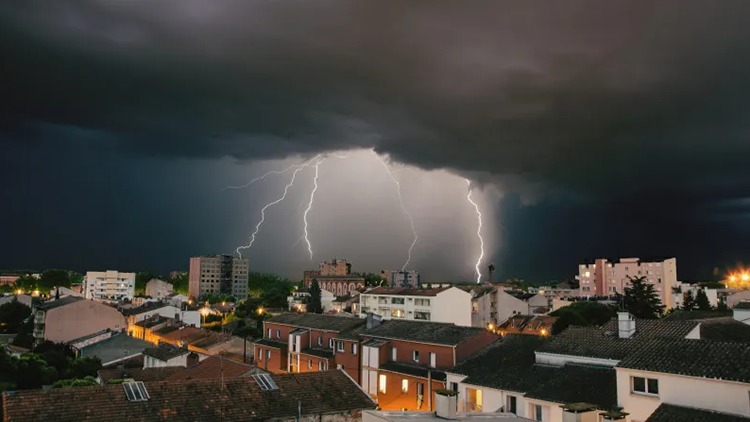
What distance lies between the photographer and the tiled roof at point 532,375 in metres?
23.2

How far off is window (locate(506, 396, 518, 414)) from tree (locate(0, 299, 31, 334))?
81794mm

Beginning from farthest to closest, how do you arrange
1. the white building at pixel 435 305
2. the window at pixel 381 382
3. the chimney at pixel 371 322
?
the white building at pixel 435 305, the chimney at pixel 371 322, the window at pixel 381 382

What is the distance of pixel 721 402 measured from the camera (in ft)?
57.9

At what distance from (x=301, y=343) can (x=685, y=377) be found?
122 feet

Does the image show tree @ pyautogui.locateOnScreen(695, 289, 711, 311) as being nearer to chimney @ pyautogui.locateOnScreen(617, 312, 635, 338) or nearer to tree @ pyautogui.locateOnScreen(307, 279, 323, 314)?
chimney @ pyautogui.locateOnScreen(617, 312, 635, 338)

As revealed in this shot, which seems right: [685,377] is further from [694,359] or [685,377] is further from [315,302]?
[315,302]

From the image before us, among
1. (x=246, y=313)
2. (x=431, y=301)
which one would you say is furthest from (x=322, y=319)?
(x=246, y=313)

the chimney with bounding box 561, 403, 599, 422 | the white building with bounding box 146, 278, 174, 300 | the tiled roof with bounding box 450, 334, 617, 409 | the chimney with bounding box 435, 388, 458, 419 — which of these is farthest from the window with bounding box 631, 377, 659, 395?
the white building with bounding box 146, 278, 174, 300

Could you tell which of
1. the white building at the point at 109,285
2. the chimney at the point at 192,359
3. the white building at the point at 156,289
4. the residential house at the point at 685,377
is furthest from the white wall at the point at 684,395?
the white building at the point at 109,285

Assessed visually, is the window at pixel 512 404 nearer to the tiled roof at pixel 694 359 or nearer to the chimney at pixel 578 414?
the tiled roof at pixel 694 359

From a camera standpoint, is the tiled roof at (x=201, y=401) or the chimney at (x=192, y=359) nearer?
the tiled roof at (x=201, y=401)

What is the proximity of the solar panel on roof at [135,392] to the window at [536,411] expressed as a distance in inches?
654

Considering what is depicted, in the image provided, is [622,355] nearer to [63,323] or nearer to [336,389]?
[336,389]

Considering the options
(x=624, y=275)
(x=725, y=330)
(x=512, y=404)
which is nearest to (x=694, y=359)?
(x=512, y=404)
